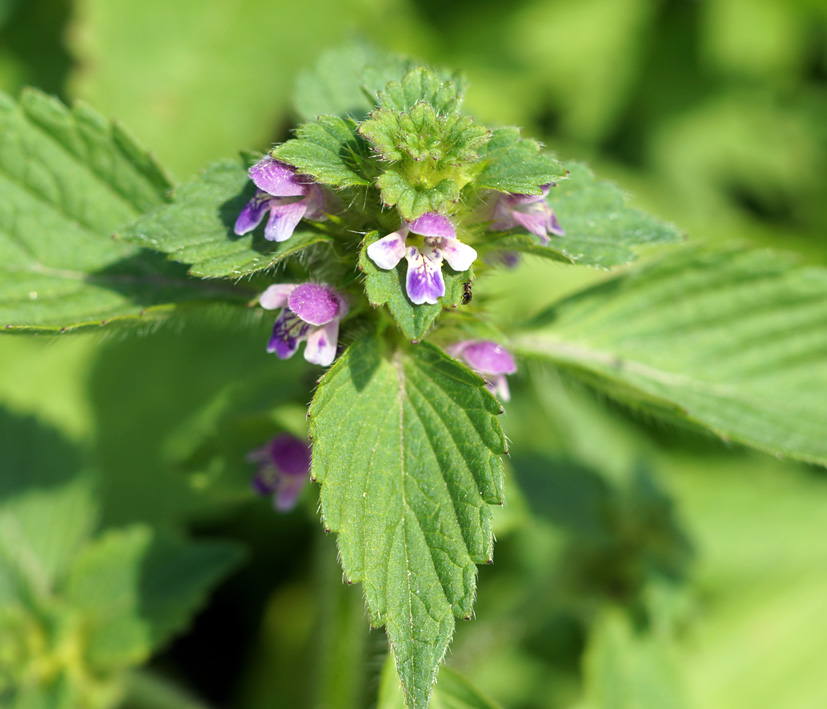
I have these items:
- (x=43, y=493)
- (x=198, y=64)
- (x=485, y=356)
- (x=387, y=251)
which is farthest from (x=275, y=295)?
(x=198, y=64)

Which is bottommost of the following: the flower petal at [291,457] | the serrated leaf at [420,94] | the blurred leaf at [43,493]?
the blurred leaf at [43,493]

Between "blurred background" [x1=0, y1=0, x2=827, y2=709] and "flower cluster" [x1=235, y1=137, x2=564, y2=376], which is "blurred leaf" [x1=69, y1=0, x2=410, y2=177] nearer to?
"blurred background" [x1=0, y1=0, x2=827, y2=709]

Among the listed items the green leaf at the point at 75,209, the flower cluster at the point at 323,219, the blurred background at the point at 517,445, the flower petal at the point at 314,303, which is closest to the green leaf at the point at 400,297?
the flower cluster at the point at 323,219

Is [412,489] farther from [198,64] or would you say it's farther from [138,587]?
[198,64]

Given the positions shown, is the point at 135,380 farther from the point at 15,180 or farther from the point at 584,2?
the point at 584,2

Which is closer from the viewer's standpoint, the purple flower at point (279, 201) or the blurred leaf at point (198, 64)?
the purple flower at point (279, 201)

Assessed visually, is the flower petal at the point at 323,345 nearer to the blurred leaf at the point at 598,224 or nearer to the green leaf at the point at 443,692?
the blurred leaf at the point at 598,224

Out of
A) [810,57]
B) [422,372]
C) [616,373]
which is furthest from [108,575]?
[810,57]
